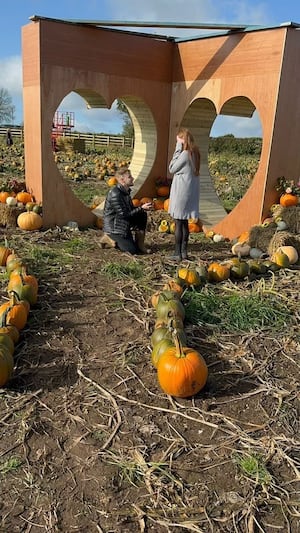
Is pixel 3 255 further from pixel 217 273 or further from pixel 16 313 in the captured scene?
pixel 217 273

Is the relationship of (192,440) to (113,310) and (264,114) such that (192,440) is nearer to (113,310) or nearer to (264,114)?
(113,310)

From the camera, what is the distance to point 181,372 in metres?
3.14

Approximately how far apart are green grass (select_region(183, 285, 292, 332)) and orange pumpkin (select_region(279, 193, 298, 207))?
2.59 meters

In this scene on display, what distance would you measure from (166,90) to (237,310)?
20.1ft

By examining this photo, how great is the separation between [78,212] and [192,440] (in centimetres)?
601

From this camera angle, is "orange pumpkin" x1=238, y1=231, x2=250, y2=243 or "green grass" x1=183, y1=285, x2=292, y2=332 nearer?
"green grass" x1=183, y1=285, x2=292, y2=332

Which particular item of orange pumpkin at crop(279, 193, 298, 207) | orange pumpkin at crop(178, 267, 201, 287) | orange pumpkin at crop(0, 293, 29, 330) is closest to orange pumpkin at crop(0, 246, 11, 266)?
orange pumpkin at crop(0, 293, 29, 330)

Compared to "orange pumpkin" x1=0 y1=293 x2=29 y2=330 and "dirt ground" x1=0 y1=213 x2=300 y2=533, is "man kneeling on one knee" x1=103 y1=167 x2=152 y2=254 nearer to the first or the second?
"dirt ground" x1=0 y1=213 x2=300 y2=533

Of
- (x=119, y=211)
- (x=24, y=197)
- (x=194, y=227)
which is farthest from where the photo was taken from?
(x=194, y=227)

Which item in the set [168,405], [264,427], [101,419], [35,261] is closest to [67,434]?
[101,419]

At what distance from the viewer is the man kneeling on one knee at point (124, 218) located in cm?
664

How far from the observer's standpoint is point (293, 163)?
7.46m

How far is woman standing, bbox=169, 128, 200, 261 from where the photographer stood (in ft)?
20.4

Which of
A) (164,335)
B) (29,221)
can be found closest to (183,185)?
(29,221)
